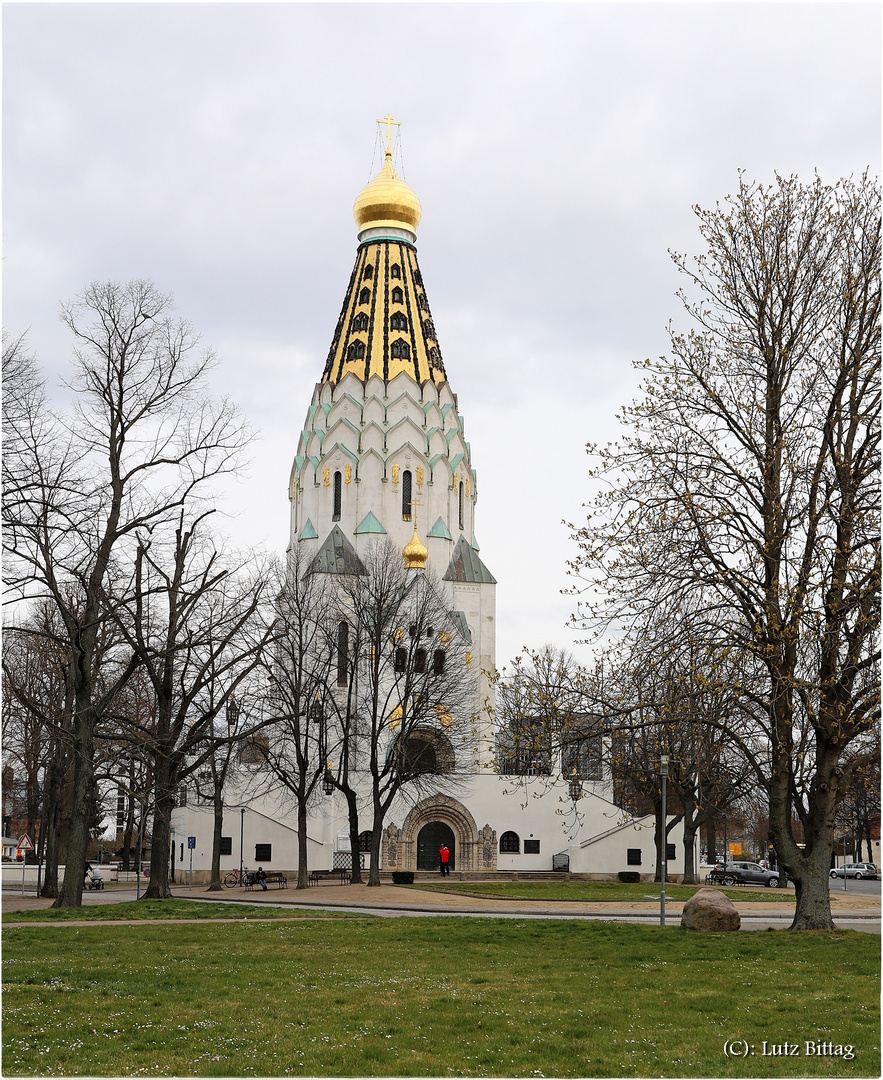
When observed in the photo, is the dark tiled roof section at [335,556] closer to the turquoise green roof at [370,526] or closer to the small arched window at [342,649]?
the turquoise green roof at [370,526]

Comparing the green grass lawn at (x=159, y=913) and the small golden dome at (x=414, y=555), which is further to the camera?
the small golden dome at (x=414, y=555)

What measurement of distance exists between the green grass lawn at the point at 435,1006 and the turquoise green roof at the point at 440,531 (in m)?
45.8

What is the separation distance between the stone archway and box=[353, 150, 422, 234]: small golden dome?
111ft

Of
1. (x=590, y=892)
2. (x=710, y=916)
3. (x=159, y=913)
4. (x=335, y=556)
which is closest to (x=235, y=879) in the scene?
(x=590, y=892)

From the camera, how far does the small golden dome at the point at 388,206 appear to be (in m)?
66.9

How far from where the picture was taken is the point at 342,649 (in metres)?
45.9

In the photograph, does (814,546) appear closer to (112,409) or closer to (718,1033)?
(718,1033)

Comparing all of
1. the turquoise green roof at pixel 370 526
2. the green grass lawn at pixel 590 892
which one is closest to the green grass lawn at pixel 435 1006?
the green grass lawn at pixel 590 892

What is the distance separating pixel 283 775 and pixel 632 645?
93.7ft

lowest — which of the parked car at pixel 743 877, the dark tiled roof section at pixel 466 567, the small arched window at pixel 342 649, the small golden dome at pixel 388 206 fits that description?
the parked car at pixel 743 877

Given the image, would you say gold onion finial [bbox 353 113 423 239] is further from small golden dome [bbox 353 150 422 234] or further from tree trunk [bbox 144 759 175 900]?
tree trunk [bbox 144 759 175 900]

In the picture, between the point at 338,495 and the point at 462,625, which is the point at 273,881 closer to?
the point at 462,625

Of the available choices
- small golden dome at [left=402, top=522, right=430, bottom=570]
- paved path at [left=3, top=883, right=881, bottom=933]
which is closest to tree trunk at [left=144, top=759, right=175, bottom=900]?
paved path at [left=3, top=883, right=881, bottom=933]

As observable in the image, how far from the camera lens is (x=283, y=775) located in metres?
43.4
